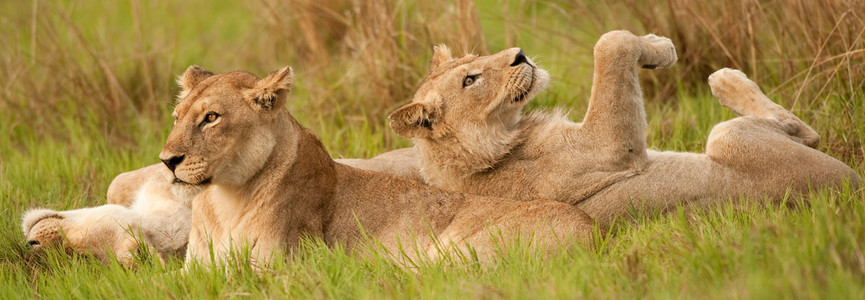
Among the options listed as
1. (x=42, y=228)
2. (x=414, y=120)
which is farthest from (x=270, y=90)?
(x=42, y=228)

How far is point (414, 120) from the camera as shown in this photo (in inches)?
227

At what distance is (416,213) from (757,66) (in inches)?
142

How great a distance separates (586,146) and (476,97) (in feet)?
2.18

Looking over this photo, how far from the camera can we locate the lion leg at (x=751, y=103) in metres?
6.05

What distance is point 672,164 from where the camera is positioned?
579 cm

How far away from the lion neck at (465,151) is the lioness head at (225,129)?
1.02 metres

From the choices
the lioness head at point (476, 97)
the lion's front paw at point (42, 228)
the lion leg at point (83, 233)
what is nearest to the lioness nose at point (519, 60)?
the lioness head at point (476, 97)

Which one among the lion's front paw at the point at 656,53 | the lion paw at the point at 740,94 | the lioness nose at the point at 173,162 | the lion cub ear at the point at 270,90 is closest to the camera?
the lioness nose at the point at 173,162

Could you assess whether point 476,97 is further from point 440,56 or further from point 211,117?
point 211,117

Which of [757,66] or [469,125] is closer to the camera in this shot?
[469,125]

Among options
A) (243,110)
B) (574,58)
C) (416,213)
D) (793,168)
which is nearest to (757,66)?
(574,58)

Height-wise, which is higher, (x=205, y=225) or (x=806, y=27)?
(x=806, y=27)

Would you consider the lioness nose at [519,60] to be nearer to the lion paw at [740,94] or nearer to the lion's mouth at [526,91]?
the lion's mouth at [526,91]

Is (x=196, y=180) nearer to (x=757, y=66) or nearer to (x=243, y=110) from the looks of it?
(x=243, y=110)
